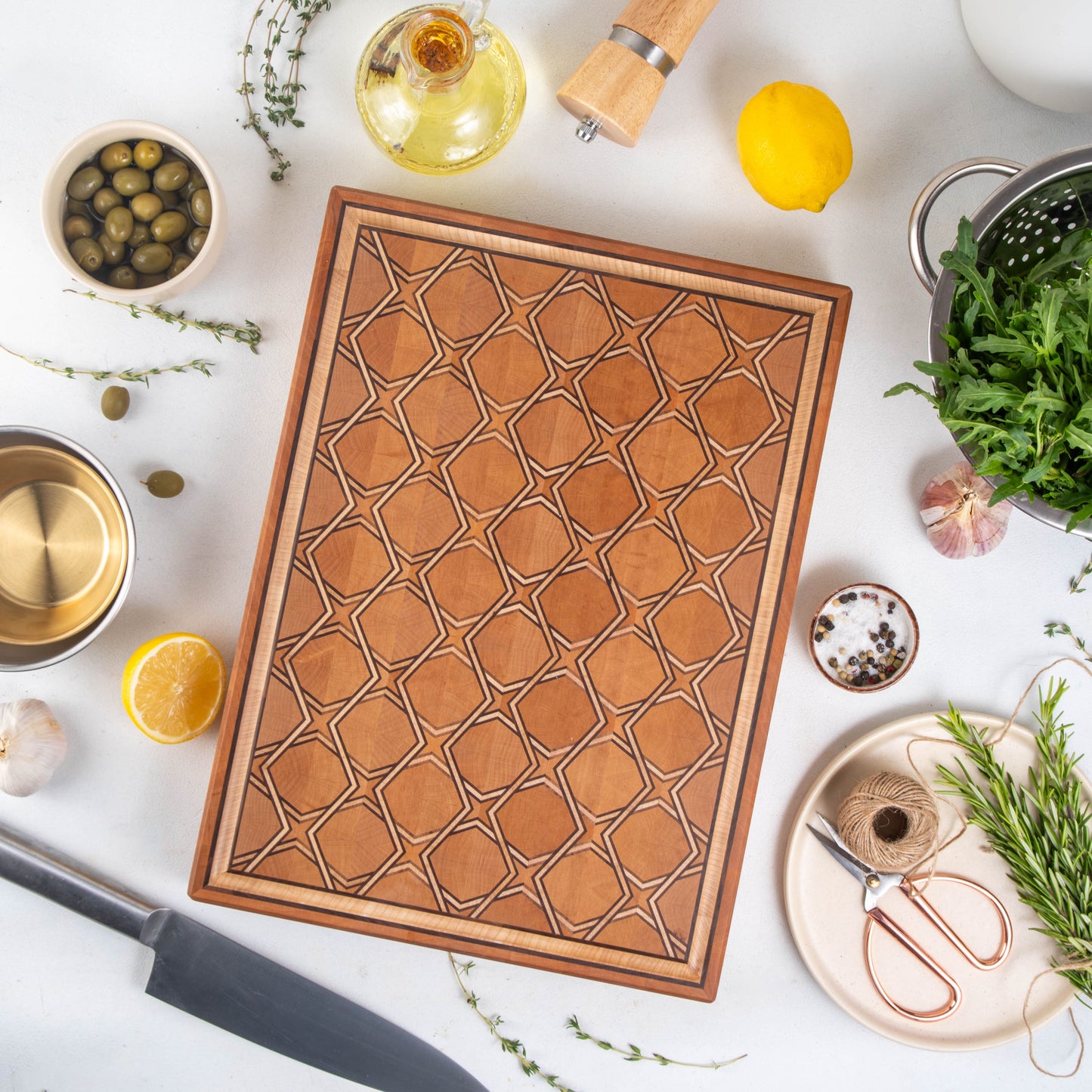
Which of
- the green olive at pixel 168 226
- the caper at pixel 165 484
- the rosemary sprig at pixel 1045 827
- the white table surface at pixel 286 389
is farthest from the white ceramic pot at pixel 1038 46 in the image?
the caper at pixel 165 484

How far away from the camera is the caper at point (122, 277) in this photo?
0.75 m

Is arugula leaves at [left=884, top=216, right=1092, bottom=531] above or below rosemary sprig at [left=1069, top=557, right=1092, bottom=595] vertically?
above

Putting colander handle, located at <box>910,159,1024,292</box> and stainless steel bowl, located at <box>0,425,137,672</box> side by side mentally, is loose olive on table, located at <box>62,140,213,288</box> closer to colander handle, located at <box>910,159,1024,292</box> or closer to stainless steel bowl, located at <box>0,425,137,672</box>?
stainless steel bowl, located at <box>0,425,137,672</box>

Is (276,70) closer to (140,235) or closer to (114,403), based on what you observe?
(140,235)

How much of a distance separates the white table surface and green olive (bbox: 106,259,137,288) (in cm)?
7

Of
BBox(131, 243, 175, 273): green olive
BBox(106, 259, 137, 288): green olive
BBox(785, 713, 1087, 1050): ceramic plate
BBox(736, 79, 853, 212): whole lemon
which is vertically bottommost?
BBox(785, 713, 1087, 1050): ceramic plate

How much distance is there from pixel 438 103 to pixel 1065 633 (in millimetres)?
792

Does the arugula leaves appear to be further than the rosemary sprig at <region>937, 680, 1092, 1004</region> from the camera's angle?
No

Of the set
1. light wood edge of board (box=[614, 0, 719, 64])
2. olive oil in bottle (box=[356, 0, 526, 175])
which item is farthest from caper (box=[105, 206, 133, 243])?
light wood edge of board (box=[614, 0, 719, 64])

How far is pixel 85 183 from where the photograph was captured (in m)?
0.74

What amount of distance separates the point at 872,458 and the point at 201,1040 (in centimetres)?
90

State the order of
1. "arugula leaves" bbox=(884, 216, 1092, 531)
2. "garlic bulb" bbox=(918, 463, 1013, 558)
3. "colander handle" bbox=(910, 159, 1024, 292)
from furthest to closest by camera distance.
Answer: "garlic bulb" bbox=(918, 463, 1013, 558), "colander handle" bbox=(910, 159, 1024, 292), "arugula leaves" bbox=(884, 216, 1092, 531)

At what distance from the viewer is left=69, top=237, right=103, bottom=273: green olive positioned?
29.2 inches

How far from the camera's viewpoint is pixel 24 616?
0.76 m
